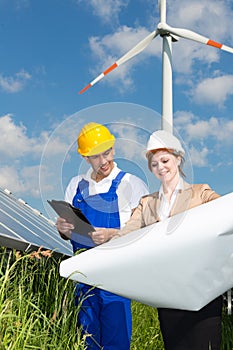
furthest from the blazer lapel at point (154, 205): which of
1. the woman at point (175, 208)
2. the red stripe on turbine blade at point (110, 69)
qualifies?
the red stripe on turbine blade at point (110, 69)

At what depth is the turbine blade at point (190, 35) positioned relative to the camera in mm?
13270

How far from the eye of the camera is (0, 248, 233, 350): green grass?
386 centimetres

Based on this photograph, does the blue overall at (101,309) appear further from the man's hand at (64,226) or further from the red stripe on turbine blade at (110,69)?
the red stripe on turbine blade at (110,69)

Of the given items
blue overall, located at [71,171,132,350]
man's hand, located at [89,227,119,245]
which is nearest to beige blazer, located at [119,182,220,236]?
man's hand, located at [89,227,119,245]

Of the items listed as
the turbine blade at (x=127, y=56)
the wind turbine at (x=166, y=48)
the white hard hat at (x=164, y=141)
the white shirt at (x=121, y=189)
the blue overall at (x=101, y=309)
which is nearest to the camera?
the white hard hat at (x=164, y=141)

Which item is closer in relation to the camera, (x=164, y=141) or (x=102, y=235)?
(x=164, y=141)

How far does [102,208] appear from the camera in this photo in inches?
183

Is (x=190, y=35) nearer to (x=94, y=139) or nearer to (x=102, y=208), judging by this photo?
(x=102, y=208)

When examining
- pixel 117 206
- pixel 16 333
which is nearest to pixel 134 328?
pixel 117 206

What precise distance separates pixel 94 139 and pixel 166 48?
31.8ft

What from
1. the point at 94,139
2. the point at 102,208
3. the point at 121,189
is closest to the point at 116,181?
the point at 121,189

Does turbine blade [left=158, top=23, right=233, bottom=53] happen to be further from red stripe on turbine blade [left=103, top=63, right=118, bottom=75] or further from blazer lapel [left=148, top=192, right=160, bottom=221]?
blazer lapel [left=148, top=192, right=160, bottom=221]

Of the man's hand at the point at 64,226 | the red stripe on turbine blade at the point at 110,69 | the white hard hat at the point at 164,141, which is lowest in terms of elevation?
the man's hand at the point at 64,226

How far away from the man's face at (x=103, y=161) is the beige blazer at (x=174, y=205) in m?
0.45
